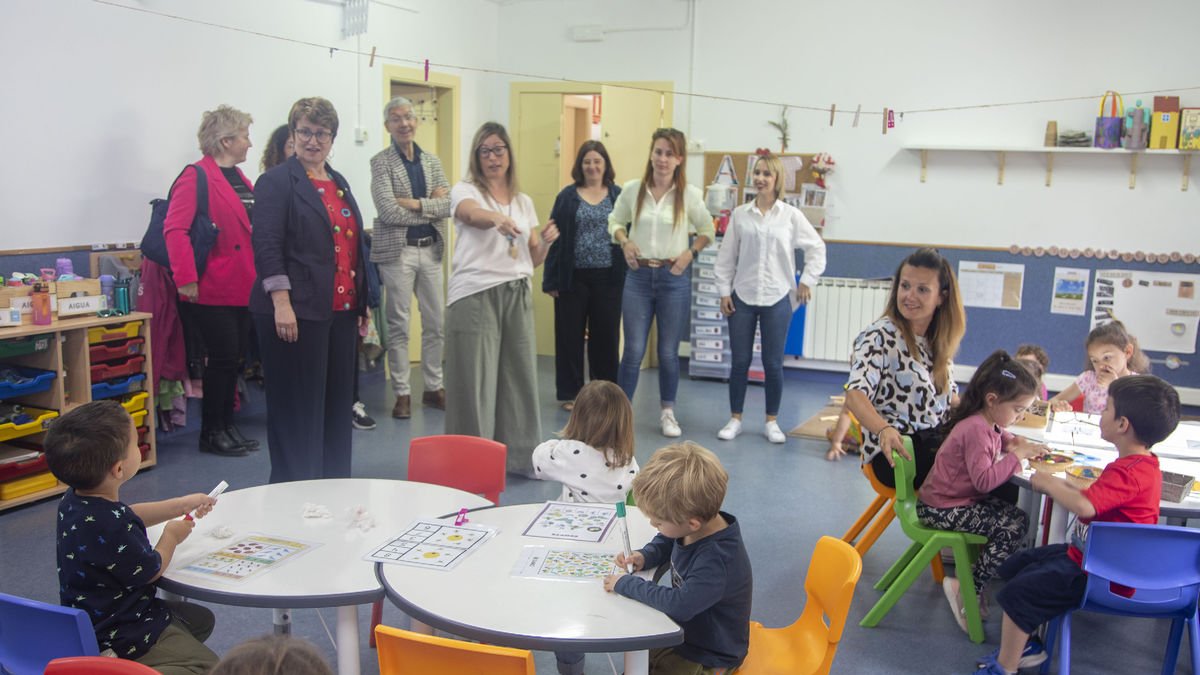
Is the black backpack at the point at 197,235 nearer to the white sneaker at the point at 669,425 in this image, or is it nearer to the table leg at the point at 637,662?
the white sneaker at the point at 669,425

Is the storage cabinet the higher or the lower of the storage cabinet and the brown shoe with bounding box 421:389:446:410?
the higher

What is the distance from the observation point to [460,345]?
14.1 feet

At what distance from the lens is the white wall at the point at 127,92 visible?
14.1ft

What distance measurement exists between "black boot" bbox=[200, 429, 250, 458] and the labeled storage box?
30.9 inches

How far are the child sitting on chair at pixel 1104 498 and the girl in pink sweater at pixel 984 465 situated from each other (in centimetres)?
24

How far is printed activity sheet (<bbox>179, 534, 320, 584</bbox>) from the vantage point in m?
2.14

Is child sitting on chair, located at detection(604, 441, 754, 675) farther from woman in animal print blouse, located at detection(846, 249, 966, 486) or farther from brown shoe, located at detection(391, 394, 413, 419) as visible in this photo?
brown shoe, located at detection(391, 394, 413, 419)

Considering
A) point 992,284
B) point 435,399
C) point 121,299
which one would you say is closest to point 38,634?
point 121,299

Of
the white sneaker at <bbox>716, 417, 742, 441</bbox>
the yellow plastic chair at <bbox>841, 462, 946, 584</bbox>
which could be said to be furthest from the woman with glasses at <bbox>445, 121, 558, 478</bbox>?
the yellow plastic chair at <bbox>841, 462, 946, 584</bbox>

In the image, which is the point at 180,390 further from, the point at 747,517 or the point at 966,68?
the point at 966,68

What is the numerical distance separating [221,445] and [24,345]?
1.05 metres

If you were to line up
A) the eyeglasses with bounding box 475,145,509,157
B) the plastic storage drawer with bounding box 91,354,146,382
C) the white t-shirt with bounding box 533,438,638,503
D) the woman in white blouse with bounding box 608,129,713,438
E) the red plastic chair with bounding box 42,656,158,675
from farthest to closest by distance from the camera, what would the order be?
the woman in white blouse with bounding box 608,129,713,438 → the plastic storage drawer with bounding box 91,354,146,382 → the eyeglasses with bounding box 475,145,509,157 → the white t-shirt with bounding box 533,438,638,503 → the red plastic chair with bounding box 42,656,158,675

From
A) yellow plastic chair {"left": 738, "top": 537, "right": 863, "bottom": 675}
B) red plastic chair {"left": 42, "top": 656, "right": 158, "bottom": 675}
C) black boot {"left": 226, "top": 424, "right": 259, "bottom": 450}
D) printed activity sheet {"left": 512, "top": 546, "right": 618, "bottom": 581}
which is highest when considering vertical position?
red plastic chair {"left": 42, "top": 656, "right": 158, "bottom": 675}

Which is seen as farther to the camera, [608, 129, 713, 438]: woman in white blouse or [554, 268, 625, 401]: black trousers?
[554, 268, 625, 401]: black trousers
